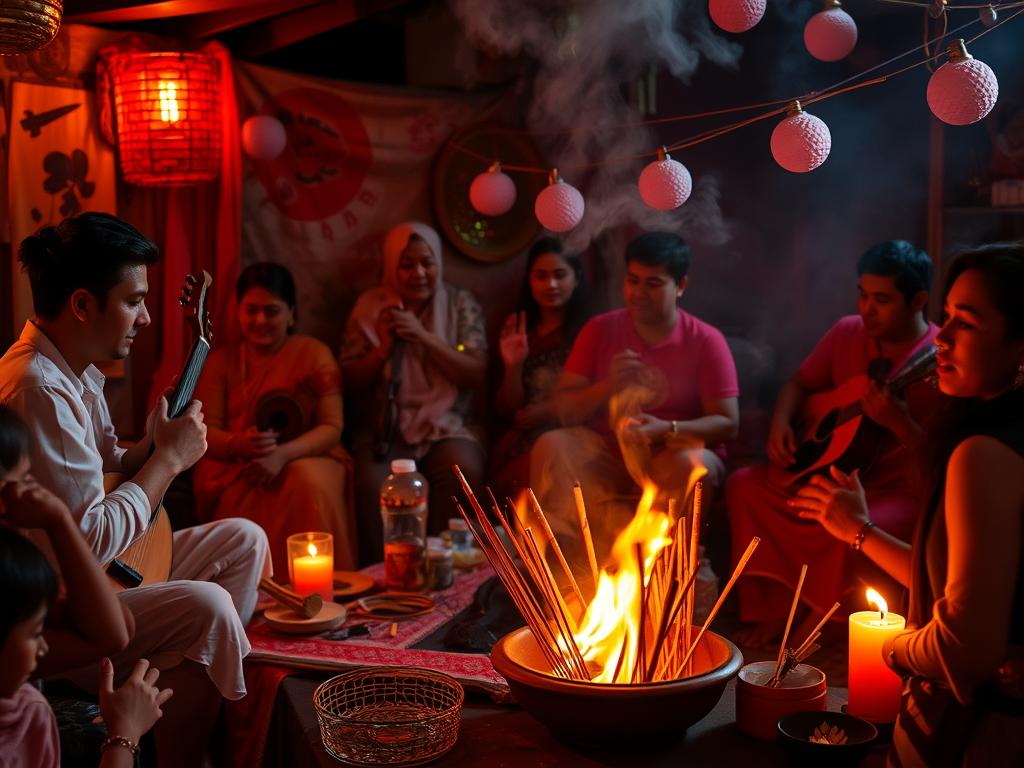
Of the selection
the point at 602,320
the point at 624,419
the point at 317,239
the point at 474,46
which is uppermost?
the point at 474,46

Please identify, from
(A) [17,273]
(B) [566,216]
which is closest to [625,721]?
(B) [566,216]

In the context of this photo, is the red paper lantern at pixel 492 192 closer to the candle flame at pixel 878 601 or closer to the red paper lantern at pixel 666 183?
the red paper lantern at pixel 666 183

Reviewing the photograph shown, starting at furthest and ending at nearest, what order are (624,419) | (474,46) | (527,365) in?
(474,46)
(527,365)
(624,419)

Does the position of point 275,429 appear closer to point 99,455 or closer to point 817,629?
point 99,455

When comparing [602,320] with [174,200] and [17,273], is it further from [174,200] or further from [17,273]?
[17,273]

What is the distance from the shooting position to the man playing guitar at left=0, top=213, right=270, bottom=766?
2180 mm

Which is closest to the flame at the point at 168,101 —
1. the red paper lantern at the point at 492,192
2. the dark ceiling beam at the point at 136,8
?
the dark ceiling beam at the point at 136,8

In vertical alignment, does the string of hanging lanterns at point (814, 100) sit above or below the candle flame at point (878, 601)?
above

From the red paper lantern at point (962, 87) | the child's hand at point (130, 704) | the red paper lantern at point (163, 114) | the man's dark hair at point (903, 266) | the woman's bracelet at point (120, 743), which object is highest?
the red paper lantern at point (163, 114)

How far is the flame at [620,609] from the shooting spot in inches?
79.4

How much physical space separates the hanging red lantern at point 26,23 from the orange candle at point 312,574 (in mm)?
1671

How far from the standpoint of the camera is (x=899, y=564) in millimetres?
1964

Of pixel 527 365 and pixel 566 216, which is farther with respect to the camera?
pixel 527 365

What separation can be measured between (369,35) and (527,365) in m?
1.94
